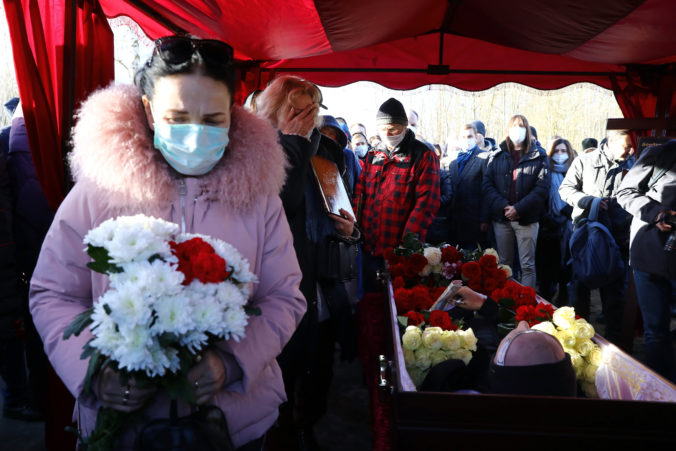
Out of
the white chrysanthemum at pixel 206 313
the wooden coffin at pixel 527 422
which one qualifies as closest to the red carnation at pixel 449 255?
the wooden coffin at pixel 527 422

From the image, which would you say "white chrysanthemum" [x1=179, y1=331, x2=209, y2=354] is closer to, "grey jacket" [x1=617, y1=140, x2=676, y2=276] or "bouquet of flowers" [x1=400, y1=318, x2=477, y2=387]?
"bouquet of flowers" [x1=400, y1=318, x2=477, y2=387]

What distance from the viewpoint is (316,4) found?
3553mm

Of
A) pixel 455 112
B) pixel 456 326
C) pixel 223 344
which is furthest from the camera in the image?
pixel 455 112

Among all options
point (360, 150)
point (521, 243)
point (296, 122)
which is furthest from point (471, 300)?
point (360, 150)

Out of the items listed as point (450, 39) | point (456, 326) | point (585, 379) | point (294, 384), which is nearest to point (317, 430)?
point (294, 384)

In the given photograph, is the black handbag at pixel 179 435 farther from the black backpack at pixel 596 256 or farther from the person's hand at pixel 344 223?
the black backpack at pixel 596 256

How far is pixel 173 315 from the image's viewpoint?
1067 millimetres

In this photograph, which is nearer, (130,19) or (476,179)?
(130,19)

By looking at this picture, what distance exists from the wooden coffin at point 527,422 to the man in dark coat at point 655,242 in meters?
2.30

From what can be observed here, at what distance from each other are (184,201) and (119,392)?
22.6 inches

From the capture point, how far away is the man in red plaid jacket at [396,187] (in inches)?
178

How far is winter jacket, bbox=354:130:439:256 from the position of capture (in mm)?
4504

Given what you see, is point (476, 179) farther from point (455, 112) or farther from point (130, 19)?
point (455, 112)

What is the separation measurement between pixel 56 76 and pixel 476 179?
5.13m
